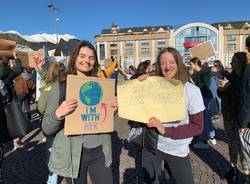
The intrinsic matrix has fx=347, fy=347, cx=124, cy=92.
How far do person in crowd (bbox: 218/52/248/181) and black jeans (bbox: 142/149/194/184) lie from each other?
66.0 inches

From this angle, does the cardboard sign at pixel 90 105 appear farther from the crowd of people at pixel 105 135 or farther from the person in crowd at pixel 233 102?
the person in crowd at pixel 233 102

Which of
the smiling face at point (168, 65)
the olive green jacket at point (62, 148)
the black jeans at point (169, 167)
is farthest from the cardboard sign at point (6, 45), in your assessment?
the black jeans at point (169, 167)

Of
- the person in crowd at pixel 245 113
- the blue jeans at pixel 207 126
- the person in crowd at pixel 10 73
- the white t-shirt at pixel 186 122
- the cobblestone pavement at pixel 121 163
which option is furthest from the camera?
the blue jeans at pixel 207 126

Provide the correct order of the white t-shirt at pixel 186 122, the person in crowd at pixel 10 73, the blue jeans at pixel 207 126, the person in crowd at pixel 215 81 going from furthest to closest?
the person in crowd at pixel 215 81
the blue jeans at pixel 207 126
the person in crowd at pixel 10 73
the white t-shirt at pixel 186 122

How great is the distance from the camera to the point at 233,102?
4883 mm

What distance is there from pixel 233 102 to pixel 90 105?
271 centimetres

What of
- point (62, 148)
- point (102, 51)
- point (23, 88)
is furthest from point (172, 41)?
point (62, 148)

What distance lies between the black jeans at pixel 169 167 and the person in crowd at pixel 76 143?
0.39m

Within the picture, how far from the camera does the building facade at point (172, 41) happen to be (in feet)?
325

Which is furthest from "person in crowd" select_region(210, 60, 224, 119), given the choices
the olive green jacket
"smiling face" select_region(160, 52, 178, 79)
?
the olive green jacket

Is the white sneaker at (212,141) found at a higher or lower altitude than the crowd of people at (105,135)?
lower

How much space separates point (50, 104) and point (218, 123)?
8514mm

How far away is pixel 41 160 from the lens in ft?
22.1

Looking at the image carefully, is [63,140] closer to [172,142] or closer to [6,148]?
[172,142]
